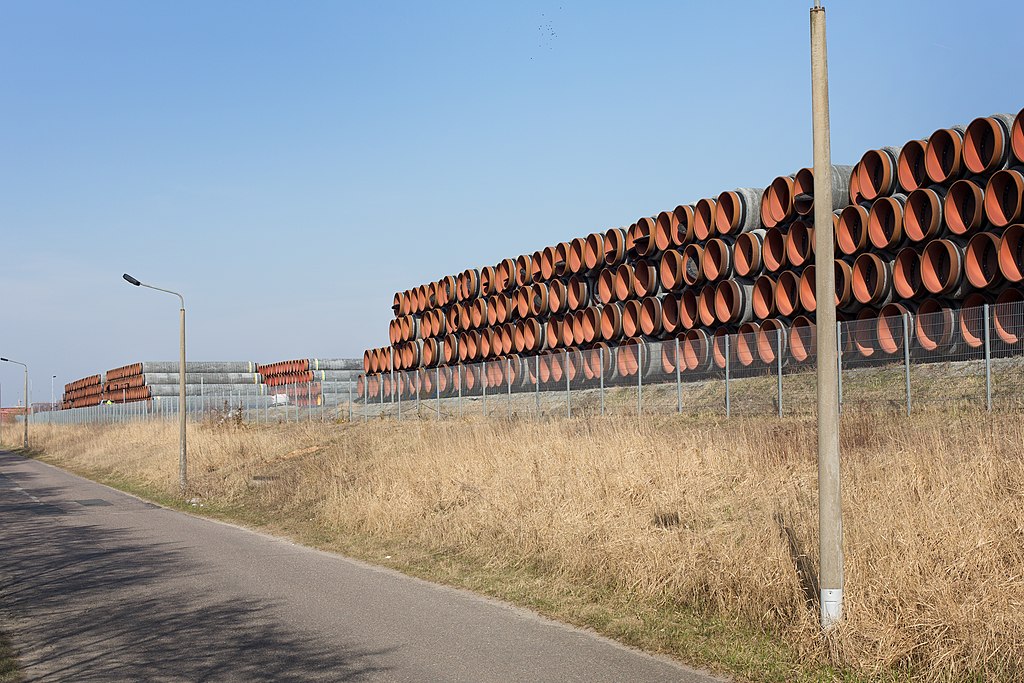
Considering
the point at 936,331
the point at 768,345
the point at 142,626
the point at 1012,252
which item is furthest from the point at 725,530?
the point at 768,345

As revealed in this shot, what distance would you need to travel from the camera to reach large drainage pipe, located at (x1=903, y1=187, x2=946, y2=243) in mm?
19094

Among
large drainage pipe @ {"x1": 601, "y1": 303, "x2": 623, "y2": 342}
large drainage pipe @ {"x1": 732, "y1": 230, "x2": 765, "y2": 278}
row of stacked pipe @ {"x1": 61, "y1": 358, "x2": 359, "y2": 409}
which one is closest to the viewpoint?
large drainage pipe @ {"x1": 732, "y1": 230, "x2": 765, "y2": 278}

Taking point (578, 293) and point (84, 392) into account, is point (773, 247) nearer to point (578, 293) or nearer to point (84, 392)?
point (578, 293)

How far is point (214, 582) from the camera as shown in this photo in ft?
38.2

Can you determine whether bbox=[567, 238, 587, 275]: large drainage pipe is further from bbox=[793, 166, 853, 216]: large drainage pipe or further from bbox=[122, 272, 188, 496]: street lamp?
bbox=[122, 272, 188, 496]: street lamp

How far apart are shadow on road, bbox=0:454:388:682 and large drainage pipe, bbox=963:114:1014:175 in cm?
1502

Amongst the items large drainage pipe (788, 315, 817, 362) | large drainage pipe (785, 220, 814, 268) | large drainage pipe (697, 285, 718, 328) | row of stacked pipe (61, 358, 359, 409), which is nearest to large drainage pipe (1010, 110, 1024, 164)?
large drainage pipe (788, 315, 817, 362)

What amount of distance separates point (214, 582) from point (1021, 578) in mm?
8322

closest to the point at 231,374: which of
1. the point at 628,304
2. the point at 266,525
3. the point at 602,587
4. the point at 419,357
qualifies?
the point at 419,357

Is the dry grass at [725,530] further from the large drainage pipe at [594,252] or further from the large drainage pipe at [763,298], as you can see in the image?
the large drainage pipe at [594,252]

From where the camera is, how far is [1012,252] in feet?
57.4

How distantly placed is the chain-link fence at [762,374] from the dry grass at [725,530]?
4.28ft

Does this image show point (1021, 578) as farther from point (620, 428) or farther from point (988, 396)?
point (620, 428)

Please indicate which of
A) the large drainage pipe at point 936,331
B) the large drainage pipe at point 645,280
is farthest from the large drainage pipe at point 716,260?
the large drainage pipe at point 936,331
